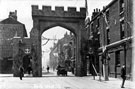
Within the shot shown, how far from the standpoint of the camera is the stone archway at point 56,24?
108 feet

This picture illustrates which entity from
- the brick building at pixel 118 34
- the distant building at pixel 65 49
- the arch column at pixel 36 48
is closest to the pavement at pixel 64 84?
the brick building at pixel 118 34

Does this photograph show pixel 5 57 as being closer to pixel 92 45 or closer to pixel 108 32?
pixel 92 45

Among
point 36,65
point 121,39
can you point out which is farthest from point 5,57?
point 121,39

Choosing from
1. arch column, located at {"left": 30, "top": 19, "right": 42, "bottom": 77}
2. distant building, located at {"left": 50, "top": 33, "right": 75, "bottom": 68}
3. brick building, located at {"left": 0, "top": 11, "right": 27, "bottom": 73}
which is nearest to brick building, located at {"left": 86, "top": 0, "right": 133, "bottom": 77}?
arch column, located at {"left": 30, "top": 19, "right": 42, "bottom": 77}

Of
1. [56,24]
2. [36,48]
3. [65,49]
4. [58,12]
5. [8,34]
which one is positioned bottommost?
[36,48]

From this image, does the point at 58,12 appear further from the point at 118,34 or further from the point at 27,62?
the point at 118,34

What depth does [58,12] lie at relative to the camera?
111ft

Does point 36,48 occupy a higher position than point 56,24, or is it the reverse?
point 56,24

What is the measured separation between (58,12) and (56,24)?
167 cm

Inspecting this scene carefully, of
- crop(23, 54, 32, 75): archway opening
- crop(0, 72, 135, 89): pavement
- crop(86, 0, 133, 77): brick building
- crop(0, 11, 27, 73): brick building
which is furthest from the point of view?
crop(0, 11, 27, 73): brick building

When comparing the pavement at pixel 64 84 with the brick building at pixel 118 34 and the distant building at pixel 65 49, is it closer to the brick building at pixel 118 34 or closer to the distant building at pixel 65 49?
the brick building at pixel 118 34

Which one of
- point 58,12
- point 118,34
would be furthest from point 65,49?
point 118,34

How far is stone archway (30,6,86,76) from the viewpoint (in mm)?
33062

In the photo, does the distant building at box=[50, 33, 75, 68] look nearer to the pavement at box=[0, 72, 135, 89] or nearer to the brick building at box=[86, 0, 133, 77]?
the brick building at box=[86, 0, 133, 77]
